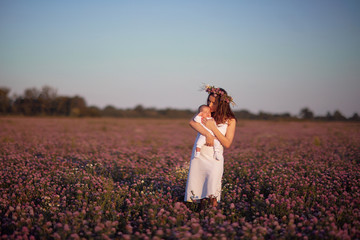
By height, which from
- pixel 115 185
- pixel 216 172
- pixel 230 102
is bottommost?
pixel 115 185

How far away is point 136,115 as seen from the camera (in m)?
58.1

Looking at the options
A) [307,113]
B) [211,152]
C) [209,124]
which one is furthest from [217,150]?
[307,113]

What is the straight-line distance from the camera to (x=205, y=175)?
148 inches

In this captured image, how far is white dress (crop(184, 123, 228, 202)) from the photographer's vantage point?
12.1 feet

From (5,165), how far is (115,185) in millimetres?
3310

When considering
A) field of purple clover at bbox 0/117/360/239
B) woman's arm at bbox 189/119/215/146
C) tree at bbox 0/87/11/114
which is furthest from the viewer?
tree at bbox 0/87/11/114

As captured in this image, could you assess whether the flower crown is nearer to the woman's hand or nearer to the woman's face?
the woman's face

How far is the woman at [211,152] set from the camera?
12.0 ft

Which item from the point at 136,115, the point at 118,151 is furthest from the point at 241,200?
the point at 136,115

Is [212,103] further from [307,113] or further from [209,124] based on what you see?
[307,113]

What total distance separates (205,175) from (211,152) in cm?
37

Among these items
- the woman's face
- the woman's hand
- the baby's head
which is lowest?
the woman's hand

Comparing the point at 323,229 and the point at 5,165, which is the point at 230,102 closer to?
Result: the point at 323,229

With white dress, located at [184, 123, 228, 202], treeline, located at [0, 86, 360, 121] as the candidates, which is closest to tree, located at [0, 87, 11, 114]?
treeline, located at [0, 86, 360, 121]
